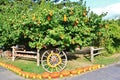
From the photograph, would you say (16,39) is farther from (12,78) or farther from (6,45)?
(12,78)

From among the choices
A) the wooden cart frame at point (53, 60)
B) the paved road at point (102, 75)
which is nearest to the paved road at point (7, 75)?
→ the wooden cart frame at point (53, 60)

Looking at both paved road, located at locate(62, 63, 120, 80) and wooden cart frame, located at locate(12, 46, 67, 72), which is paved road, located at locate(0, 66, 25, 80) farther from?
paved road, located at locate(62, 63, 120, 80)

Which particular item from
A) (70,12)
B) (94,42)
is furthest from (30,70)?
(94,42)

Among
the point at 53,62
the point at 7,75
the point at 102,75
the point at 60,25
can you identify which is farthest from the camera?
the point at 60,25

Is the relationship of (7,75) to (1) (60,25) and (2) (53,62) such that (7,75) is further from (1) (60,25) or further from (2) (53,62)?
(1) (60,25)

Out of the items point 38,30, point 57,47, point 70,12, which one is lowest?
point 57,47

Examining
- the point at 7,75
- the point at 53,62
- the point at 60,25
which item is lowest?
the point at 7,75

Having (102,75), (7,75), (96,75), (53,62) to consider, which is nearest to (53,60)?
(53,62)

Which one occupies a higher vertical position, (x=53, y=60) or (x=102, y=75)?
(x=53, y=60)

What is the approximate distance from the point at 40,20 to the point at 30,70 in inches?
87.8

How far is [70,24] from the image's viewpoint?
12.9 meters

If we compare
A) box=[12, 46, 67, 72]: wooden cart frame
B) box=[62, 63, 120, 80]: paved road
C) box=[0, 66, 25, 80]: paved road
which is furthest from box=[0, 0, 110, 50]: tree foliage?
box=[62, 63, 120, 80]: paved road

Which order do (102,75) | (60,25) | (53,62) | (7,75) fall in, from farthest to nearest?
(60,25)
(53,62)
(7,75)
(102,75)

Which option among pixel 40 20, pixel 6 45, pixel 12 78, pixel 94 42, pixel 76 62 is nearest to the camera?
pixel 12 78
